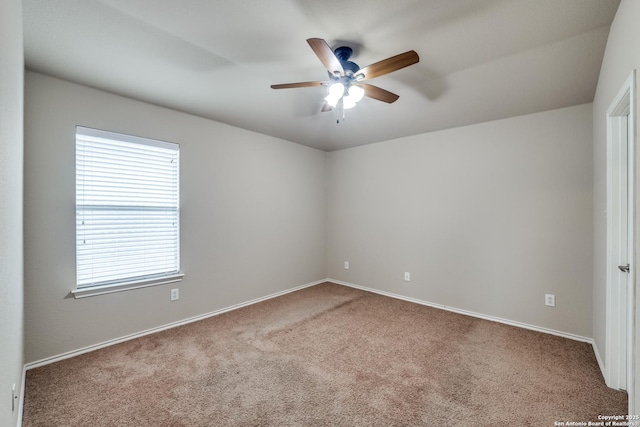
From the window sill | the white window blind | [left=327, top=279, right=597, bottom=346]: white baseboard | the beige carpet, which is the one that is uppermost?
the white window blind

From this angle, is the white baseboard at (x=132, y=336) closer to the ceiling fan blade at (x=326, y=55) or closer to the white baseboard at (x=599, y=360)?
the ceiling fan blade at (x=326, y=55)

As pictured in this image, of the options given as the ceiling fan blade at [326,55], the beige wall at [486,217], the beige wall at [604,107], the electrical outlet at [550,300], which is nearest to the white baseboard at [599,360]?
the beige wall at [604,107]

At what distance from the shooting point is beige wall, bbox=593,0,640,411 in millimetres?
1368

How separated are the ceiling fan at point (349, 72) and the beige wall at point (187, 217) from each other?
177 cm

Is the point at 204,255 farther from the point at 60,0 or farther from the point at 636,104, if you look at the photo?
the point at 636,104

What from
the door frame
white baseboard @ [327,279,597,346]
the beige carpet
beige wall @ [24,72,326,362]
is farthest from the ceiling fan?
white baseboard @ [327,279,597,346]

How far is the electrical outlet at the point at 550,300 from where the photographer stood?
294 centimetres

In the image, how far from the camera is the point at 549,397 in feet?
6.34

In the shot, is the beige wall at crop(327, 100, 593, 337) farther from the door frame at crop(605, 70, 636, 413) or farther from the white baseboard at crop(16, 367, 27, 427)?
the white baseboard at crop(16, 367, 27, 427)

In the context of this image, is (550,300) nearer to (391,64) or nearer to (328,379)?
(328,379)

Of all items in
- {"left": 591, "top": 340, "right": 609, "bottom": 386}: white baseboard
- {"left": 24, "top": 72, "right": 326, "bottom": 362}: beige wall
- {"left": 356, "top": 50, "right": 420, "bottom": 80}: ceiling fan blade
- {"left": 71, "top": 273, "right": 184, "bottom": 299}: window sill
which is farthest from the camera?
{"left": 71, "top": 273, "right": 184, "bottom": 299}: window sill

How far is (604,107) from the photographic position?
2.14 meters

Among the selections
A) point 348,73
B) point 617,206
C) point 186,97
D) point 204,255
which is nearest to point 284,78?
point 348,73

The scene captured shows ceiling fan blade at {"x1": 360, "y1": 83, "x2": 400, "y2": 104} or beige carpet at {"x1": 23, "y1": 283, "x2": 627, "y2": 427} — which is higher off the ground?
ceiling fan blade at {"x1": 360, "y1": 83, "x2": 400, "y2": 104}
